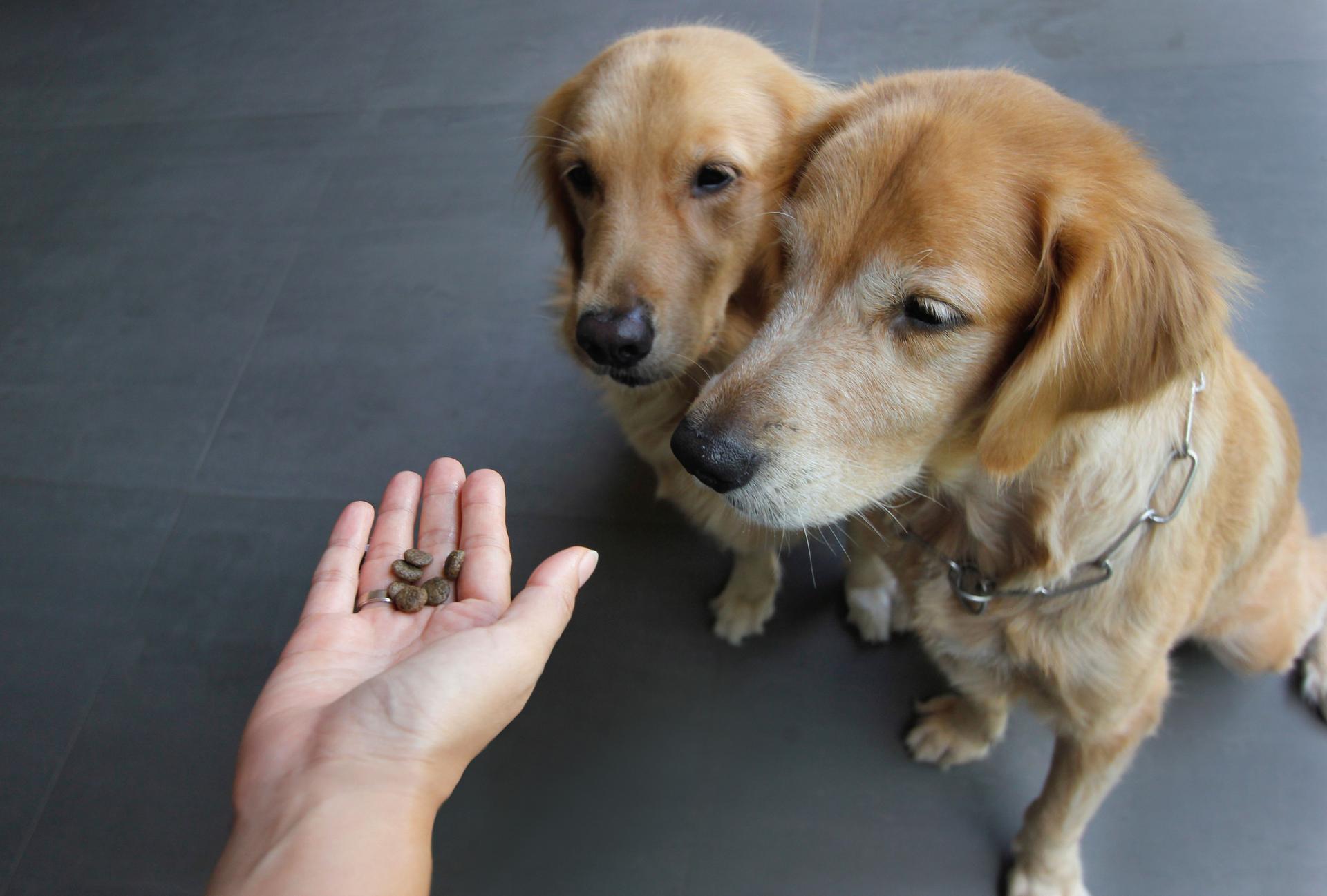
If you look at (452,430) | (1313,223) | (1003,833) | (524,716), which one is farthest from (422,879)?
(1313,223)

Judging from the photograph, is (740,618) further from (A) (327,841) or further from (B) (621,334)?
(A) (327,841)

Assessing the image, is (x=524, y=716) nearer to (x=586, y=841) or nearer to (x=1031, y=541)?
(x=586, y=841)

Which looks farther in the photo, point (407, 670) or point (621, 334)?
point (621, 334)

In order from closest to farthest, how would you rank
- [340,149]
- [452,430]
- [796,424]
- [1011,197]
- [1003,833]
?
[1011,197] < [796,424] < [1003,833] < [452,430] < [340,149]

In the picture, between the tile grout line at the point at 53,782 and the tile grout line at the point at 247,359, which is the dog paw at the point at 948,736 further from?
the tile grout line at the point at 247,359

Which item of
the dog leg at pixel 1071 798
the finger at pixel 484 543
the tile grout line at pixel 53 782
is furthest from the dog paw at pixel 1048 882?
the tile grout line at pixel 53 782

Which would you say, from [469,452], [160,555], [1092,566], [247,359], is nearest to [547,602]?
[1092,566]

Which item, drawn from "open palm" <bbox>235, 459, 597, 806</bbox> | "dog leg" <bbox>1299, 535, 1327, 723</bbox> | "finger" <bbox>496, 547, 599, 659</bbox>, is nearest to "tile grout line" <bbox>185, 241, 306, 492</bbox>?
"open palm" <bbox>235, 459, 597, 806</bbox>
